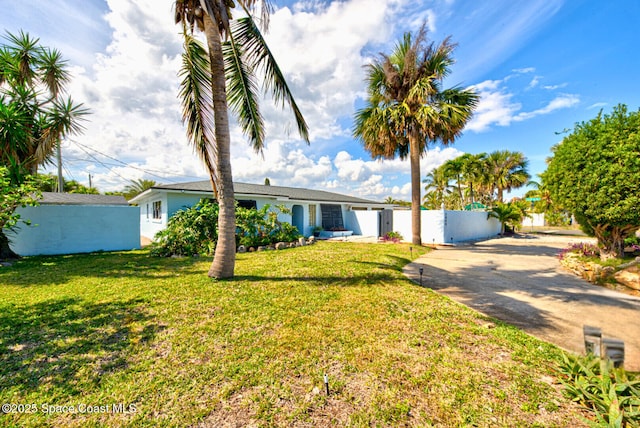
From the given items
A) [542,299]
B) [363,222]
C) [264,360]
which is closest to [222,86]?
[264,360]

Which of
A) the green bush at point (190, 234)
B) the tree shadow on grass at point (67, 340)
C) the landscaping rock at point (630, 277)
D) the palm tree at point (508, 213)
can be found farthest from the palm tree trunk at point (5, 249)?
the palm tree at point (508, 213)

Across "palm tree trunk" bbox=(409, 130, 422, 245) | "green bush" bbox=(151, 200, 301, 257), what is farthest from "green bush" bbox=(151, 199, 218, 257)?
"palm tree trunk" bbox=(409, 130, 422, 245)

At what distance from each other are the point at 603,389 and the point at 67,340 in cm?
650

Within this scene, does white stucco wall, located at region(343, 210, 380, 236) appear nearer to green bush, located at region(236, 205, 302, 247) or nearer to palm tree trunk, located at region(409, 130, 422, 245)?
palm tree trunk, located at region(409, 130, 422, 245)

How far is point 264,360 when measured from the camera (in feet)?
10.1

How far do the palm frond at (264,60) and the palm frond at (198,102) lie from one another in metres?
1.19

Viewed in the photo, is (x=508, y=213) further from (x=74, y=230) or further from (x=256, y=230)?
(x=74, y=230)

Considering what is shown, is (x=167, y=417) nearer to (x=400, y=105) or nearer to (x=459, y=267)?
(x=459, y=267)

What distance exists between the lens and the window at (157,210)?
45.0 ft

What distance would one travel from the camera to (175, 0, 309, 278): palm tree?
5.88 metres

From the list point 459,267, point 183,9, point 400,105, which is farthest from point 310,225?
point 183,9

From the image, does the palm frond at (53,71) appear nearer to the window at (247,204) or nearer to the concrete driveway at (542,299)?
the window at (247,204)

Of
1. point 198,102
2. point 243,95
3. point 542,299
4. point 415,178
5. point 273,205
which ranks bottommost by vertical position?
point 542,299

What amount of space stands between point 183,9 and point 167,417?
8256 millimetres
